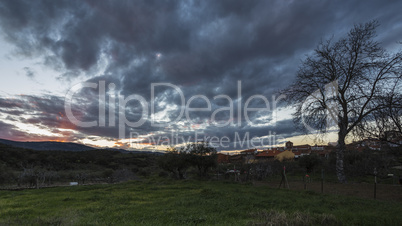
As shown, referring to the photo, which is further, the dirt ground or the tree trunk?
the tree trunk

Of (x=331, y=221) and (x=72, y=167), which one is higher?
(x=331, y=221)

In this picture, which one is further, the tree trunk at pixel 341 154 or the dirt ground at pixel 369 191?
the tree trunk at pixel 341 154

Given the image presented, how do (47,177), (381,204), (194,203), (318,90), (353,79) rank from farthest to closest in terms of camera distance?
1. (47,177)
2. (318,90)
3. (353,79)
4. (194,203)
5. (381,204)

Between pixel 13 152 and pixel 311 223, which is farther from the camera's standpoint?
pixel 13 152

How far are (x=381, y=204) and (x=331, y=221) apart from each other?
214 inches

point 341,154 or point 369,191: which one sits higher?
point 341,154

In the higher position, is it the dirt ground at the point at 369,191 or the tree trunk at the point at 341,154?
the tree trunk at the point at 341,154

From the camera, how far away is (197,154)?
30.5 m

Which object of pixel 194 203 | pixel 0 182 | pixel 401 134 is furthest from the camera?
→ pixel 0 182

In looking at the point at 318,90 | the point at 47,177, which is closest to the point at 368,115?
the point at 318,90

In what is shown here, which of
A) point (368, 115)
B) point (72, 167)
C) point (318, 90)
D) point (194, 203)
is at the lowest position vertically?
point (72, 167)

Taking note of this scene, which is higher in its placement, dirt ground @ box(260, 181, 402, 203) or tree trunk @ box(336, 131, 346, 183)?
tree trunk @ box(336, 131, 346, 183)

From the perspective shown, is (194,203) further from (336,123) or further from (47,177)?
(47,177)

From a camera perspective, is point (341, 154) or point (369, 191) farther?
point (341, 154)
